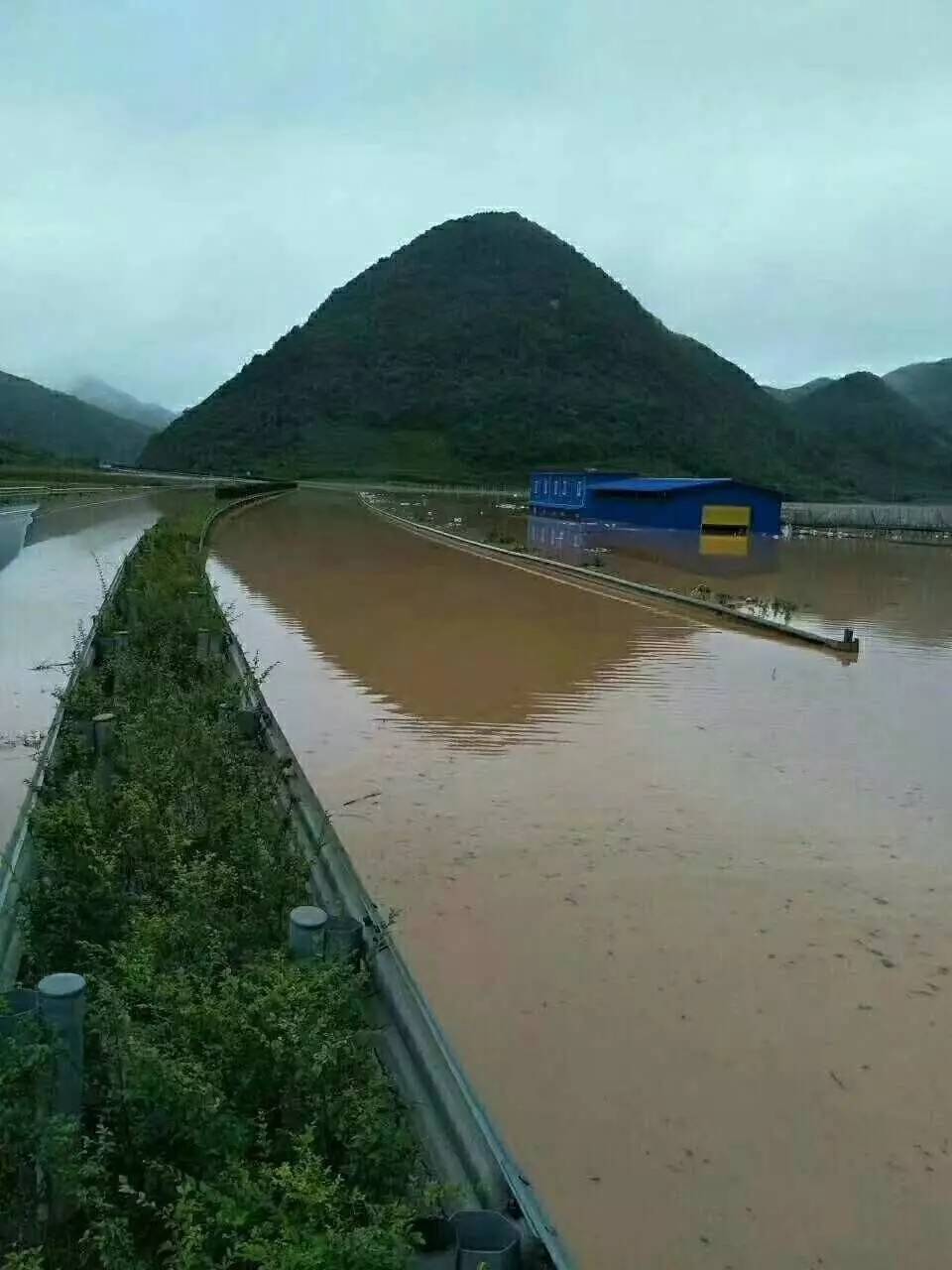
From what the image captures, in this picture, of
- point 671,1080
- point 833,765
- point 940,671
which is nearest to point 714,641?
point 940,671

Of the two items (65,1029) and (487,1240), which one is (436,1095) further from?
(65,1029)

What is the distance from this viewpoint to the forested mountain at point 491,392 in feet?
341

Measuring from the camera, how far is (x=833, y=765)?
30.5 ft

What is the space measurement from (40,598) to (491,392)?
3934 inches

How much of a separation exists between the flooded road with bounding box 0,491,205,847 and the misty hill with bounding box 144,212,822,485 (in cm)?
6001

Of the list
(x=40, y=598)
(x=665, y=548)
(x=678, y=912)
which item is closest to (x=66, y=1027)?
(x=678, y=912)

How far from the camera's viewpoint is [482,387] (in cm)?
11469

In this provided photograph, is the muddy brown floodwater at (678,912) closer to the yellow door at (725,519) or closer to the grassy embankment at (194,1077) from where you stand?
the grassy embankment at (194,1077)

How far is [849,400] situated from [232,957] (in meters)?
170

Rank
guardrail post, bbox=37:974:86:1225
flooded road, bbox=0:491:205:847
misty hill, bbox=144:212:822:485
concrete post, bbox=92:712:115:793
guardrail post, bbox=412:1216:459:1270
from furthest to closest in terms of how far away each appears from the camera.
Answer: misty hill, bbox=144:212:822:485 → flooded road, bbox=0:491:205:847 → concrete post, bbox=92:712:115:793 → guardrail post, bbox=37:974:86:1225 → guardrail post, bbox=412:1216:459:1270

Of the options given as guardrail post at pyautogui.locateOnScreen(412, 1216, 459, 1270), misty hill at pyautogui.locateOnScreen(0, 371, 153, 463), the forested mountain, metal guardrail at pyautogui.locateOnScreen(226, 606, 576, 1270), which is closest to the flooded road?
metal guardrail at pyautogui.locateOnScreen(226, 606, 576, 1270)

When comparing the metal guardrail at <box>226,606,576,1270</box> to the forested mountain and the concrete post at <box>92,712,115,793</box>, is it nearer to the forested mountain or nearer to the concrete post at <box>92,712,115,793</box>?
the concrete post at <box>92,712,115,793</box>

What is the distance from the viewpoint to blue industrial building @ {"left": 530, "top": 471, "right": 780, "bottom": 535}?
133 ft

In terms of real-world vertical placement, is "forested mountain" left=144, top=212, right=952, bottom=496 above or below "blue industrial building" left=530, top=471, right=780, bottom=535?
Answer: above
